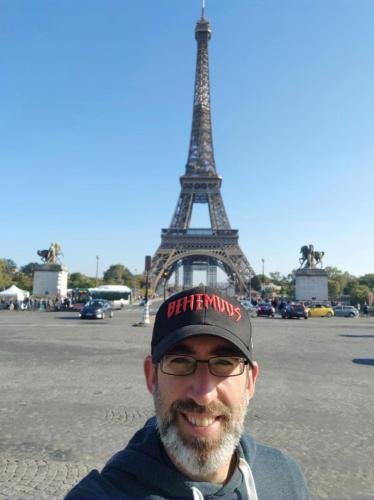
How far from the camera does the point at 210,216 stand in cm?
7588

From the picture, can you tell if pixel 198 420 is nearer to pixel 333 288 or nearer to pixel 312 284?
pixel 312 284

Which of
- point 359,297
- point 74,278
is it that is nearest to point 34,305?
point 359,297

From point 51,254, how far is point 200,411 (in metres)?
52.5

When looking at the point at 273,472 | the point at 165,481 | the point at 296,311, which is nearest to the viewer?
the point at 165,481

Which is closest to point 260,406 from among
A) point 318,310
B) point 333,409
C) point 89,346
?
point 333,409

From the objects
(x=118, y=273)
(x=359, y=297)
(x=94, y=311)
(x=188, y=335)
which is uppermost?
(x=118, y=273)

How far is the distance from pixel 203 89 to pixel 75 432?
79.9 meters

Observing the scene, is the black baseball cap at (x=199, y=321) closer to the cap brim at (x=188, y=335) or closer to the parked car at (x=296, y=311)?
the cap brim at (x=188, y=335)

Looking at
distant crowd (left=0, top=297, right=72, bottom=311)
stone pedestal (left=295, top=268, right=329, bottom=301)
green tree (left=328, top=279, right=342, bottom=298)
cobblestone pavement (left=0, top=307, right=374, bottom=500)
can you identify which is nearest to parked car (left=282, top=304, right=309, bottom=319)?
stone pedestal (left=295, top=268, right=329, bottom=301)

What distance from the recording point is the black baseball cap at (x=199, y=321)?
1572mm

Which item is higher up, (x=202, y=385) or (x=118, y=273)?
(x=118, y=273)

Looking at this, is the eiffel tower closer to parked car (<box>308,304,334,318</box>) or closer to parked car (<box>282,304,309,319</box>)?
parked car (<box>308,304,334,318</box>)

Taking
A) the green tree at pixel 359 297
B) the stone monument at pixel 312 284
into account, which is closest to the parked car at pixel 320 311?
the stone monument at pixel 312 284

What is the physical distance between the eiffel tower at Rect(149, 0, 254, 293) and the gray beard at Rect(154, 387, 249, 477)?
65404 mm
